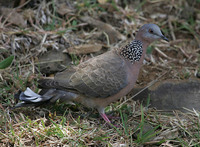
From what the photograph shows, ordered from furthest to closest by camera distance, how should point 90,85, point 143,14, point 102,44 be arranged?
1. point 143,14
2. point 102,44
3. point 90,85

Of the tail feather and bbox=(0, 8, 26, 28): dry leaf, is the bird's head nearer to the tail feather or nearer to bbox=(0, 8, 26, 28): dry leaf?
the tail feather

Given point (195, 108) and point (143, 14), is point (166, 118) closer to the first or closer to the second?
point (195, 108)

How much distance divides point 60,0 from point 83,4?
1.44 feet

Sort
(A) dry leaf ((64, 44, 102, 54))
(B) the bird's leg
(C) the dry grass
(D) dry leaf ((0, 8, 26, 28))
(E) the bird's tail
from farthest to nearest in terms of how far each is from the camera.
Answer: (D) dry leaf ((0, 8, 26, 28)) → (A) dry leaf ((64, 44, 102, 54)) → (B) the bird's leg → (E) the bird's tail → (C) the dry grass

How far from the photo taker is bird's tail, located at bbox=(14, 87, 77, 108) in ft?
11.5

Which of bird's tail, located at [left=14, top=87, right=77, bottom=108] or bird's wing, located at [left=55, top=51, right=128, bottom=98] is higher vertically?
bird's wing, located at [left=55, top=51, right=128, bottom=98]

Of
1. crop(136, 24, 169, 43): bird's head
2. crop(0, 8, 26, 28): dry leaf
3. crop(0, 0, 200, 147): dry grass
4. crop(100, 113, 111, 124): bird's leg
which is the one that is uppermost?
crop(136, 24, 169, 43): bird's head

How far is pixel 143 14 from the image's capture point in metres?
5.85

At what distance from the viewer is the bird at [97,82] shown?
11.7 ft

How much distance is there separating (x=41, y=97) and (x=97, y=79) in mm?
722

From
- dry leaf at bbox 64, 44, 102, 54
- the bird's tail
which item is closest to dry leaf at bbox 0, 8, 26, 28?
dry leaf at bbox 64, 44, 102, 54

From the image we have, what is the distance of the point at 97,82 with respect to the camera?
362cm

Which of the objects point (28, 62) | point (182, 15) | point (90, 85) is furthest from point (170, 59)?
point (28, 62)

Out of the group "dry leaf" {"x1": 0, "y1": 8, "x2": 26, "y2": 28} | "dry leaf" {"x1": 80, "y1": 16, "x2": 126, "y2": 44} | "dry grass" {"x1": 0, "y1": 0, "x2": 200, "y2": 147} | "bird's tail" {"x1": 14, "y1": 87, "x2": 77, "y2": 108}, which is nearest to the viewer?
"dry grass" {"x1": 0, "y1": 0, "x2": 200, "y2": 147}
